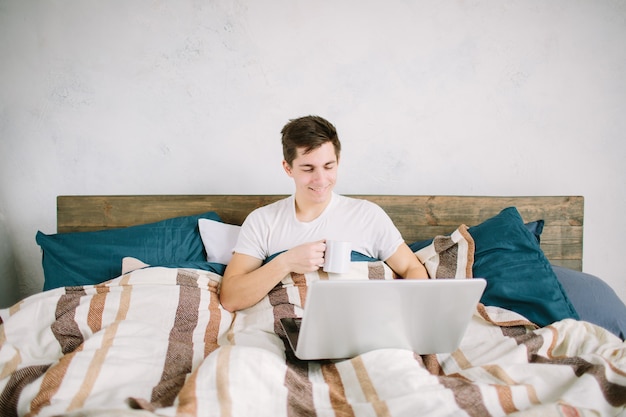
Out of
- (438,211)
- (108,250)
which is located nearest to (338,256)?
(438,211)

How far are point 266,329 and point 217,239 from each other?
54 centimetres

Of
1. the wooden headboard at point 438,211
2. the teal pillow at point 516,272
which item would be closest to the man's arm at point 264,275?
the wooden headboard at point 438,211

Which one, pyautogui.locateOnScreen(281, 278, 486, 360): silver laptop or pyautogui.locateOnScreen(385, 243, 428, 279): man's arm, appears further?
pyautogui.locateOnScreen(385, 243, 428, 279): man's arm

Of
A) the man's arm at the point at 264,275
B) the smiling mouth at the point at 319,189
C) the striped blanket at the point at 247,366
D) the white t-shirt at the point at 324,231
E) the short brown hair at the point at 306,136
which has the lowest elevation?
the striped blanket at the point at 247,366

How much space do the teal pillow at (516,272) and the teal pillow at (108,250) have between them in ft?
3.38

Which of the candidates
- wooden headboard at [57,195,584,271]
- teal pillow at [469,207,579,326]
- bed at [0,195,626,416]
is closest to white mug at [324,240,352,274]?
bed at [0,195,626,416]

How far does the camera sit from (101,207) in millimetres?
1903

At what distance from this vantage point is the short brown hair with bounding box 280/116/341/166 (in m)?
1.45

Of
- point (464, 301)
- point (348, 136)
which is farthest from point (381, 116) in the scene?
point (464, 301)

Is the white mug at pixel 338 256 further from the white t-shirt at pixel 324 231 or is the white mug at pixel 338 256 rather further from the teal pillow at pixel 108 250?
the teal pillow at pixel 108 250

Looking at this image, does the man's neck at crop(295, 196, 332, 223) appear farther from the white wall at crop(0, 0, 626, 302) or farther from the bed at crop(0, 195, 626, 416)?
the white wall at crop(0, 0, 626, 302)

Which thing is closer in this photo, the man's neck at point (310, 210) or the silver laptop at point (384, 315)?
the silver laptop at point (384, 315)

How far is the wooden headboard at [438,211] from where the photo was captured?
187 cm

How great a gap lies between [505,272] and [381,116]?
86cm
